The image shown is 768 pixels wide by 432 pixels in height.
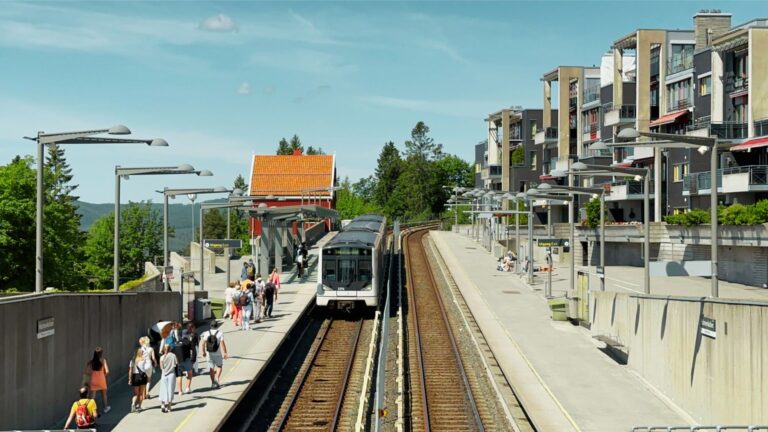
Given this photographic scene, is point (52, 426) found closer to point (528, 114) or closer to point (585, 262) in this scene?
point (585, 262)

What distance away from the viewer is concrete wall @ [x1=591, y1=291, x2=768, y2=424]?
49.8 ft

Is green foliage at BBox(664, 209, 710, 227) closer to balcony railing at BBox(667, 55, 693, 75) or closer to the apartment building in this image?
the apartment building

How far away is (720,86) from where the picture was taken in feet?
163

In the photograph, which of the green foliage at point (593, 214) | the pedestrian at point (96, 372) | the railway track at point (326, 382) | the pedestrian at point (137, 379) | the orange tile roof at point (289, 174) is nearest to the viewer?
the pedestrian at point (96, 372)

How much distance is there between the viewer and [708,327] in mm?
17359

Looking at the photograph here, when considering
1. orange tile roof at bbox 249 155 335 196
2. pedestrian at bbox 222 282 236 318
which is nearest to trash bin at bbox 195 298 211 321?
pedestrian at bbox 222 282 236 318

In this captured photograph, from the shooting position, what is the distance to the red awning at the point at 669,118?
54.2m

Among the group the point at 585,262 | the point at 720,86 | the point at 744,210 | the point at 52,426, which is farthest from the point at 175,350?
the point at 585,262

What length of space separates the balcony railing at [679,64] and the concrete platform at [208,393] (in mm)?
35691

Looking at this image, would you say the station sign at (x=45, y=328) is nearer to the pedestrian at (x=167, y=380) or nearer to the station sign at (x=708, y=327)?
the pedestrian at (x=167, y=380)

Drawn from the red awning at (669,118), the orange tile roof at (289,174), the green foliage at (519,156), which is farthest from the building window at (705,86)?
the orange tile roof at (289,174)

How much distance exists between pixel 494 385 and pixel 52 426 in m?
10.7

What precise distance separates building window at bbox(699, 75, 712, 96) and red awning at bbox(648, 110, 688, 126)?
243cm

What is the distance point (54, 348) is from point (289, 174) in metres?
82.8
